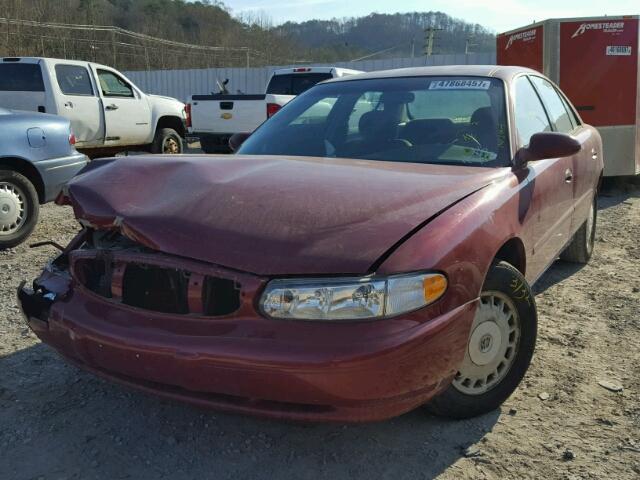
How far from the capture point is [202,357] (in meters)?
2.09

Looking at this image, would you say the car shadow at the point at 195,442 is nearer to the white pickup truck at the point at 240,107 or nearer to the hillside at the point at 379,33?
the white pickup truck at the point at 240,107

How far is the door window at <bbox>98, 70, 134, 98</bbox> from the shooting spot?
10.2m

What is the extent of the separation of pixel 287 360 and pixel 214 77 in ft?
69.9

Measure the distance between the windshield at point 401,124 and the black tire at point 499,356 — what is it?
709 millimetres

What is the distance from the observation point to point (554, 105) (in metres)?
4.44

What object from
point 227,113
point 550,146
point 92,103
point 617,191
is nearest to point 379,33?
point 227,113

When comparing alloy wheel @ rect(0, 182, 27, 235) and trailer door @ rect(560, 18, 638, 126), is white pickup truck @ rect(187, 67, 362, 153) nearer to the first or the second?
trailer door @ rect(560, 18, 638, 126)

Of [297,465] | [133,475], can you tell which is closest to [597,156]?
[297,465]

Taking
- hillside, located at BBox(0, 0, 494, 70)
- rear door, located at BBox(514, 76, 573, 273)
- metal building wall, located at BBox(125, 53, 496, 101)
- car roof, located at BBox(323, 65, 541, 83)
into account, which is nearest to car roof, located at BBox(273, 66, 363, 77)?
car roof, located at BBox(323, 65, 541, 83)

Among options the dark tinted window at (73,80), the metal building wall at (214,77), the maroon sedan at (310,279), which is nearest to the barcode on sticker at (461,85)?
the maroon sedan at (310,279)

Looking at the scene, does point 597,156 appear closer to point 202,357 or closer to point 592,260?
point 592,260

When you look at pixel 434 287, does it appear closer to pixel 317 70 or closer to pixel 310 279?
pixel 310 279

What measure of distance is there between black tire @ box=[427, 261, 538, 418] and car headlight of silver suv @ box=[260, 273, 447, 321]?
57 cm

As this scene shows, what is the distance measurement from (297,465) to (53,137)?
4698 mm
